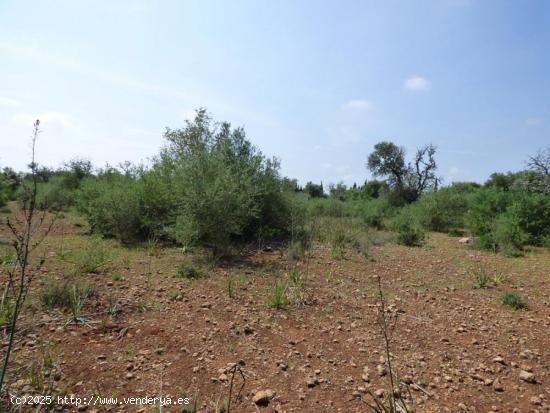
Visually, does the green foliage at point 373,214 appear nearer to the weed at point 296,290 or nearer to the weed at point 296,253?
the weed at point 296,253

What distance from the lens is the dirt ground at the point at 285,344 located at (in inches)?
95.8

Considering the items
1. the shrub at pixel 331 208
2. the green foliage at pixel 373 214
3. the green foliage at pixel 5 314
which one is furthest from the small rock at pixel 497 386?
the shrub at pixel 331 208

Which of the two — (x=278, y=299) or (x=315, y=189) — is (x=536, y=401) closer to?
(x=278, y=299)

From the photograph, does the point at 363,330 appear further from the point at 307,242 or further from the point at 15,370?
the point at 307,242

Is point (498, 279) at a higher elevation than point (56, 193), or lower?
lower

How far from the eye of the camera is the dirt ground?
7.98 ft

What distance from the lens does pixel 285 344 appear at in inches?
126

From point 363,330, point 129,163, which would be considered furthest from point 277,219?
point 363,330

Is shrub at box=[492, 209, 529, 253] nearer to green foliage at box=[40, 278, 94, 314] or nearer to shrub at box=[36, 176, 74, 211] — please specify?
green foliage at box=[40, 278, 94, 314]

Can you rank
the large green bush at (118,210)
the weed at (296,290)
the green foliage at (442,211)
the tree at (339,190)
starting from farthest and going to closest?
the tree at (339,190) → the green foliage at (442,211) → the large green bush at (118,210) → the weed at (296,290)

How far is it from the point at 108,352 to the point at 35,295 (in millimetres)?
1685

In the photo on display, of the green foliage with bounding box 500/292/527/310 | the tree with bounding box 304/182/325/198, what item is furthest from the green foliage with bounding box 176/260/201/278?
the tree with bounding box 304/182/325/198

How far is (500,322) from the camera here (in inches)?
153

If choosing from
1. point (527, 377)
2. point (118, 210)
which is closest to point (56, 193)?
point (118, 210)
